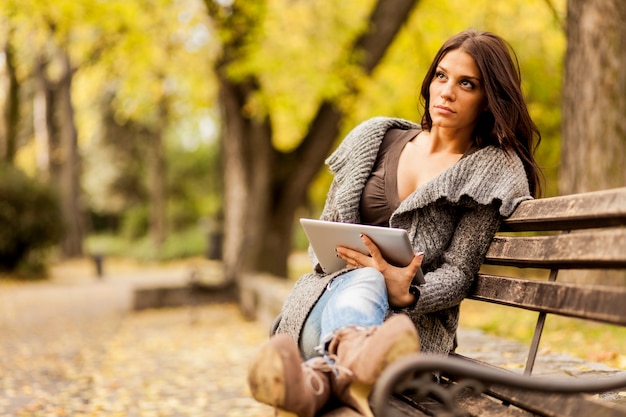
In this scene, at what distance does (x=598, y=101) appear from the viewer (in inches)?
→ 266

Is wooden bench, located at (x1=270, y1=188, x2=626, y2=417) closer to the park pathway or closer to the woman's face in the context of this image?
the woman's face

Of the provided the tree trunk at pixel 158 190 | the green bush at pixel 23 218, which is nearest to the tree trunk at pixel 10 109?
the green bush at pixel 23 218

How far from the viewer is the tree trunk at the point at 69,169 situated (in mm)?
24844

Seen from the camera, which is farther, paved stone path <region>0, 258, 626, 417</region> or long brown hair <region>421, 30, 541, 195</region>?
paved stone path <region>0, 258, 626, 417</region>

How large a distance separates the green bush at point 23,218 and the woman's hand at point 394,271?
55.9 ft

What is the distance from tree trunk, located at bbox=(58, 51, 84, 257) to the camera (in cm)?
2484

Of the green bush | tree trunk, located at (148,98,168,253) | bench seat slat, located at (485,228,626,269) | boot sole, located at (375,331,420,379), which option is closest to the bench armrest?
boot sole, located at (375,331,420,379)

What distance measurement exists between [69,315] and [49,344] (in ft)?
11.2

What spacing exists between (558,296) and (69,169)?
82.5ft

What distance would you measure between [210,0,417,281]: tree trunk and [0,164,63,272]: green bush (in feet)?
27.2

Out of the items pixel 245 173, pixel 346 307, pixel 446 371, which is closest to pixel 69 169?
pixel 245 173

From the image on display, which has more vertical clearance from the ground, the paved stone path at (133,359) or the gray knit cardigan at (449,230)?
the gray knit cardigan at (449,230)

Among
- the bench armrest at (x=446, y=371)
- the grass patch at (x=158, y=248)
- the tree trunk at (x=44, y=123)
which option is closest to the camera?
the bench armrest at (x=446, y=371)

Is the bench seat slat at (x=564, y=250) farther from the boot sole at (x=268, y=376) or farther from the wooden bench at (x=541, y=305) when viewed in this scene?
the boot sole at (x=268, y=376)
